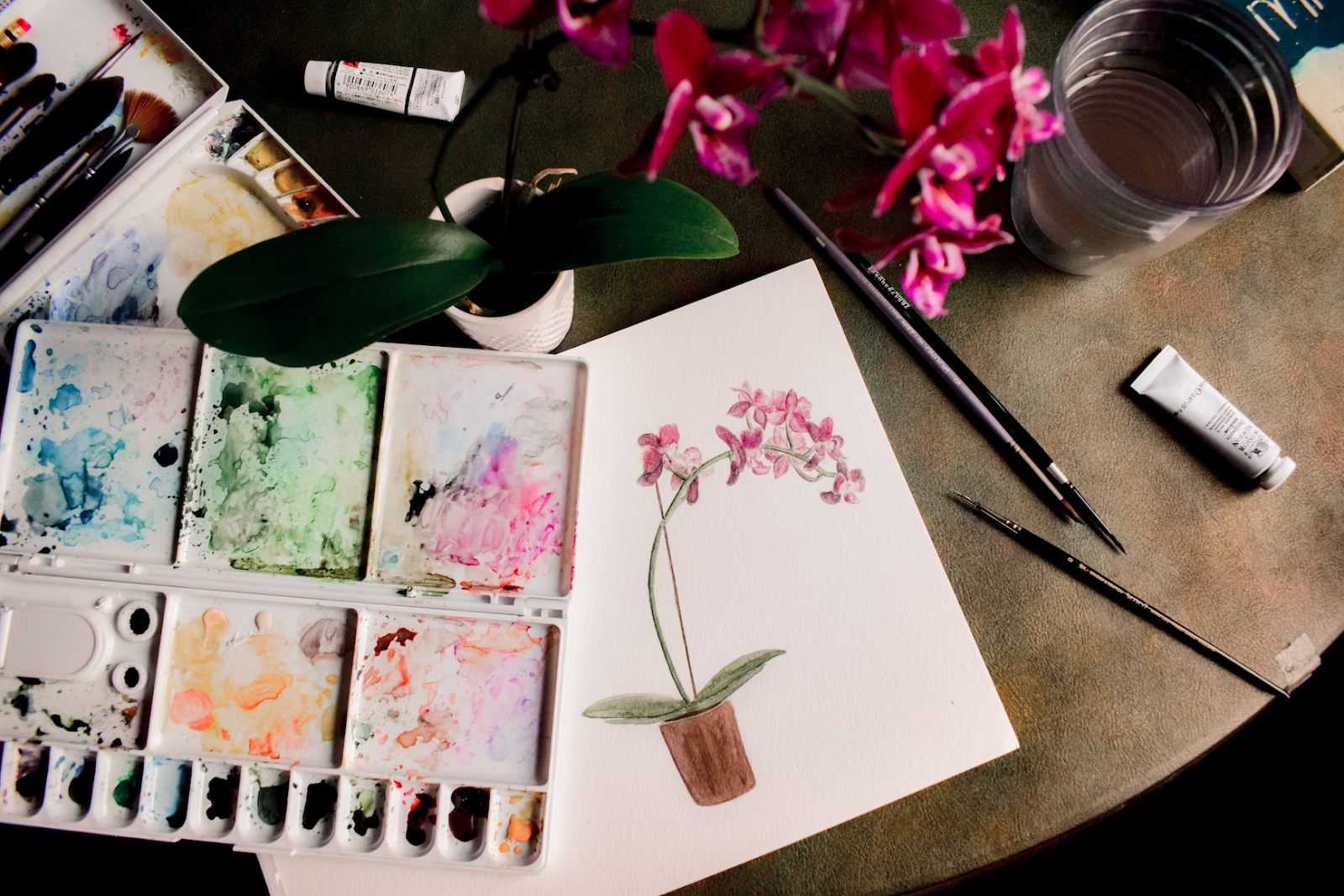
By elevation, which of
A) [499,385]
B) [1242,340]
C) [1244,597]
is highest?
[1242,340]

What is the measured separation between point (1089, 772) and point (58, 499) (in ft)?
2.40

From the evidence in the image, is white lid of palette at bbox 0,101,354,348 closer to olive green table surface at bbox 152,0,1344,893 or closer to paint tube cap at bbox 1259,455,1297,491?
olive green table surface at bbox 152,0,1344,893

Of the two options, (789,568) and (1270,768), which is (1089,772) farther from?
(1270,768)

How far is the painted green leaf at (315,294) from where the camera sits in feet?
1.24

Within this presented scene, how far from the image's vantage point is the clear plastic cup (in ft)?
1.66

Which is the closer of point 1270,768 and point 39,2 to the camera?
point 39,2

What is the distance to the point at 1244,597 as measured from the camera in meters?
0.58

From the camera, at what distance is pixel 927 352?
59cm

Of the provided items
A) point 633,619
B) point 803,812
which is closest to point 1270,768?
point 803,812

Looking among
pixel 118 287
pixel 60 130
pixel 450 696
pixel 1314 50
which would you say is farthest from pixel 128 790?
pixel 1314 50

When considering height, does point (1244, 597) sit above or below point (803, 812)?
above

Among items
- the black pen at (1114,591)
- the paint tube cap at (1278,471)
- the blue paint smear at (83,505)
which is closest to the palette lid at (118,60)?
the blue paint smear at (83,505)

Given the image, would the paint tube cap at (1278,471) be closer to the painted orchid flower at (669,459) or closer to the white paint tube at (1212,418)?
the white paint tube at (1212,418)

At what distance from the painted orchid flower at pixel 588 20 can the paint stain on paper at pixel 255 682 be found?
0.41 meters
